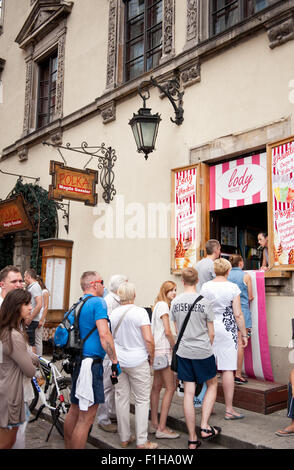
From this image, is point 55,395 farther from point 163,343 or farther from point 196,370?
point 196,370

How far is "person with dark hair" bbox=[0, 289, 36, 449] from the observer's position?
3416mm

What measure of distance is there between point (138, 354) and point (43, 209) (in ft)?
23.9

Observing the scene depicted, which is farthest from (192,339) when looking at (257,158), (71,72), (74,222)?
(71,72)

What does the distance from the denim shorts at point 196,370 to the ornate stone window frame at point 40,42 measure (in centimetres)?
867

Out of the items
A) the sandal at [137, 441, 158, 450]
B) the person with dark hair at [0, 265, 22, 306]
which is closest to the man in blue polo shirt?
the sandal at [137, 441, 158, 450]

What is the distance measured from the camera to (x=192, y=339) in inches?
175

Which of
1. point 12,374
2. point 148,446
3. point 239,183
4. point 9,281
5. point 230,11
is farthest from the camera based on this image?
point 230,11

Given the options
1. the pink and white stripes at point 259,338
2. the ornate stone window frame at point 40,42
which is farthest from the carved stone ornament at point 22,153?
the pink and white stripes at point 259,338

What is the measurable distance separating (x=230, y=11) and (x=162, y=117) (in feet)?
6.95

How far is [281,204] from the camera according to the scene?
620cm

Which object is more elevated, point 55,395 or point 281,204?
point 281,204

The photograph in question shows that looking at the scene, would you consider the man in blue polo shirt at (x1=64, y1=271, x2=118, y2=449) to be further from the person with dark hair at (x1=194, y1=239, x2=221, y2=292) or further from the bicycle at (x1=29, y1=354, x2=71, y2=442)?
the person with dark hair at (x1=194, y1=239, x2=221, y2=292)

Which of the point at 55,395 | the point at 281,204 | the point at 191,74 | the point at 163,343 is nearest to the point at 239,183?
the point at 281,204

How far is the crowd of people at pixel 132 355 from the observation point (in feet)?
11.5
